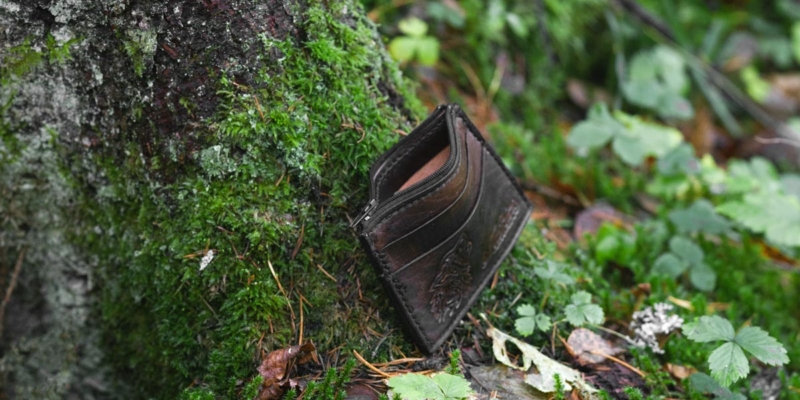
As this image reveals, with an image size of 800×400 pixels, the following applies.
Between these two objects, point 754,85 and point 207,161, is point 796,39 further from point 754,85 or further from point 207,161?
point 207,161

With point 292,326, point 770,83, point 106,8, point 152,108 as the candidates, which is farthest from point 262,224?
point 770,83

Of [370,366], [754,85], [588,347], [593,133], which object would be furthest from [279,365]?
[754,85]

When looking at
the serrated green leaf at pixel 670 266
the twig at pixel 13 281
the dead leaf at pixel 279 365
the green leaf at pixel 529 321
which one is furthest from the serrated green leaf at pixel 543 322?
the twig at pixel 13 281

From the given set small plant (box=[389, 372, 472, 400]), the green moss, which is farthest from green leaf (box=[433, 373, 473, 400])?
the green moss

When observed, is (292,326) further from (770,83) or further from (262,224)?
(770,83)

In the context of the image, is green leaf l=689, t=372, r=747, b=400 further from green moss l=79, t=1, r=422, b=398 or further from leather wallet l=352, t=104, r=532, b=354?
green moss l=79, t=1, r=422, b=398
